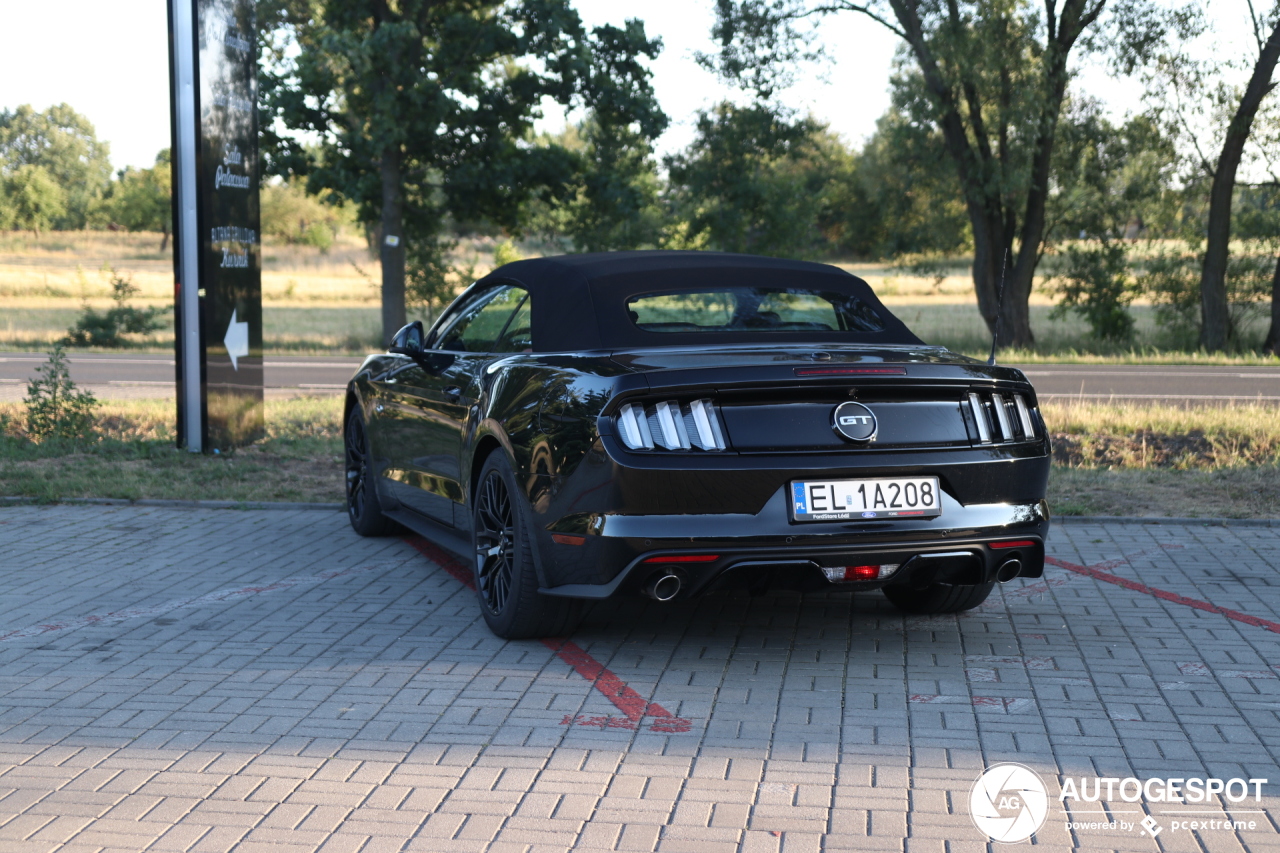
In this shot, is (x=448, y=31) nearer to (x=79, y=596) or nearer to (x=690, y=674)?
(x=79, y=596)

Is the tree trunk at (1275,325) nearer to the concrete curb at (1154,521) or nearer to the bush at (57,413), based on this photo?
Answer: the concrete curb at (1154,521)

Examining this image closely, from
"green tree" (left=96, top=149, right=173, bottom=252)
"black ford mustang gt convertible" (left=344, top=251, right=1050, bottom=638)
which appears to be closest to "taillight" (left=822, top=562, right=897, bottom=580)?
"black ford mustang gt convertible" (left=344, top=251, right=1050, bottom=638)

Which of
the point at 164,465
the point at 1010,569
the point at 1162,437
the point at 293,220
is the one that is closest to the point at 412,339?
the point at 1010,569

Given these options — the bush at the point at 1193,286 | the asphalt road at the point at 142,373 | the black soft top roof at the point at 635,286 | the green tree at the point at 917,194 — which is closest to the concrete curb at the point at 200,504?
the black soft top roof at the point at 635,286

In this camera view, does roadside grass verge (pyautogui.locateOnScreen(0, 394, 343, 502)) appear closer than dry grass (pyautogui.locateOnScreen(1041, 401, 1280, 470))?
Yes

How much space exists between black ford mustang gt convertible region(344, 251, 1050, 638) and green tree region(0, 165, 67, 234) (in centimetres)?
9208

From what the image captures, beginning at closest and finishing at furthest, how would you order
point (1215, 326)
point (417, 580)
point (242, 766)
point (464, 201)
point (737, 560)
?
point (242, 766) → point (737, 560) → point (417, 580) → point (464, 201) → point (1215, 326)

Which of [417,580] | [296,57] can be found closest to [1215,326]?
[296,57]

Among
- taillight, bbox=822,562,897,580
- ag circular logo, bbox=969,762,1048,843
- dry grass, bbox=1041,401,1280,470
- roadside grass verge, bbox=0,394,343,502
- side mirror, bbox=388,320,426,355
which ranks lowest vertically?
roadside grass verge, bbox=0,394,343,502

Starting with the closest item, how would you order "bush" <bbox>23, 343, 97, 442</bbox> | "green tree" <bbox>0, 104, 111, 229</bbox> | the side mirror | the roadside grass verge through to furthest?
1. the side mirror
2. the roadside grass verge
3. "bush" <bbox>23, 343, 97, 442</bbox>
4. "green tree" <bbox>0, 104, 111, 229</bbox>

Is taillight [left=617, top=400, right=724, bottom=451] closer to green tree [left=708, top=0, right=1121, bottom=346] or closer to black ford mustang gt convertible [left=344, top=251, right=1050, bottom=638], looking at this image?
black ford mustang gt convertible [left=344, top=251, right=1050, bottom=638]

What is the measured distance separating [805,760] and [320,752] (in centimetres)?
145

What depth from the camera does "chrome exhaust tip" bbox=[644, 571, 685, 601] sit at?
4641mm

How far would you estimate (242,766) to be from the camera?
12.5 feet
